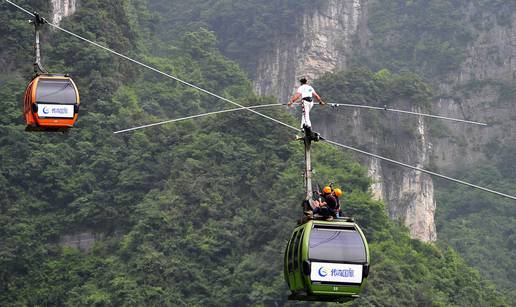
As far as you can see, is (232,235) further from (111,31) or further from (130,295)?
(111,31)

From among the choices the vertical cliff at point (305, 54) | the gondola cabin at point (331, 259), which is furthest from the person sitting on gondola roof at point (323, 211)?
the vertical cliff at point (305, 54)

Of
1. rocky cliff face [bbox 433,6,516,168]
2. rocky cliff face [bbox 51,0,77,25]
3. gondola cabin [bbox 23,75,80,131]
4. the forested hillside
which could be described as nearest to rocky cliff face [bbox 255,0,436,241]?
the forested hillside

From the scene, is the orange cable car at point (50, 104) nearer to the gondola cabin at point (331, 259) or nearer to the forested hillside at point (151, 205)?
the gondola cabin at point (331, 259)

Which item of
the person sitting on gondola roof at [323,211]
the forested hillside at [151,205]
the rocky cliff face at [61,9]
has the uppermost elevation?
the rocky cliff face at [61,9]

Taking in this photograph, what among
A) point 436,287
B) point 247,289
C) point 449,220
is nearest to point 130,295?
point 247,289

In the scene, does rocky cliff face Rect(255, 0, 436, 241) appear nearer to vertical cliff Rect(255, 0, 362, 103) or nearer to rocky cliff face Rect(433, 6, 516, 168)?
vertical cliff Rect(255, 0, 362, 103)

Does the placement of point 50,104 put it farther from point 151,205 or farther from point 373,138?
point 373,138
